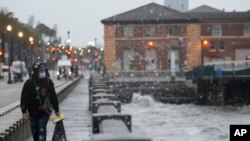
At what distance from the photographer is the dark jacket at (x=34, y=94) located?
12.4 m

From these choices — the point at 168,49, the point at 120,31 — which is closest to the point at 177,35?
the point at 168,49

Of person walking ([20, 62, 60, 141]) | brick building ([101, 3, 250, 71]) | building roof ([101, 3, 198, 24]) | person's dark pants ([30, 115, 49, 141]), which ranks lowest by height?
person's dark pants ([30, 115, 49, 141])

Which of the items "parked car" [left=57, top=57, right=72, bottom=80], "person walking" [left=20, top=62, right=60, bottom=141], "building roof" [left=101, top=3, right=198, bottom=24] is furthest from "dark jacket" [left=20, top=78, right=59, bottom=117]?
"building roof" [left=101, top=3, right=198, bottom=24]

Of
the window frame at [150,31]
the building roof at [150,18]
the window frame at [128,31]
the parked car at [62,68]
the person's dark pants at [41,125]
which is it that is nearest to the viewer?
the person's dark pants at [41,125]

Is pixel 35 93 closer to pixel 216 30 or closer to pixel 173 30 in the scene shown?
pixel 173 30

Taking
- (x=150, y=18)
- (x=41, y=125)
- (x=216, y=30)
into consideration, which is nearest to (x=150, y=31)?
(x=150, y=18)

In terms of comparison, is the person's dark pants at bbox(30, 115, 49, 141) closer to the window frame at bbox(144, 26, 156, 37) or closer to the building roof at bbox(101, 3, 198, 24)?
the building roof at bbox(101, 3, 198, 24)

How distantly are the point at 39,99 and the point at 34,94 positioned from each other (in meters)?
0.14

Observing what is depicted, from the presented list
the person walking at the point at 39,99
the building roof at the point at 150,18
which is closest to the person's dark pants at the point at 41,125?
the person walking at the point at 39,99

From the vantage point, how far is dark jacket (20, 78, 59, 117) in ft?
40.5

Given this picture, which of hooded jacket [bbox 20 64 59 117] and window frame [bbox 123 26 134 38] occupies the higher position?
window frame [bbox 123 26 134 38]

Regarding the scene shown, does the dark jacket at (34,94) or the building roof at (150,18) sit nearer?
the dark jacket at (34,94)

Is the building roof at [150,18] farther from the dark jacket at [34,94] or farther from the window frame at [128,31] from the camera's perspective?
the dark jacket at [34,94]

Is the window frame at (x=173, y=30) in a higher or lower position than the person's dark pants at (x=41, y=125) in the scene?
higher
